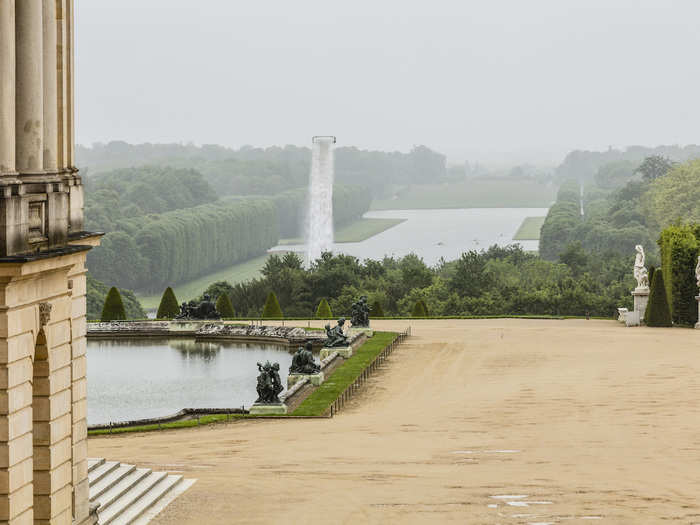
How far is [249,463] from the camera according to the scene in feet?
98.1

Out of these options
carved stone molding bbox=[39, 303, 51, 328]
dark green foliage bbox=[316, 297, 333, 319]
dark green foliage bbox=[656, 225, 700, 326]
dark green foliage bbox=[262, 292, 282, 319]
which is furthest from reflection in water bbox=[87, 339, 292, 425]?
carved stone molding bbox=[39, 303, 51, 328]

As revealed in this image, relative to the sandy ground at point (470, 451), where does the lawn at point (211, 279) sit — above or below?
below

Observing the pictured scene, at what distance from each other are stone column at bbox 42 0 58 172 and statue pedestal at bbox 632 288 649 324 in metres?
49.3

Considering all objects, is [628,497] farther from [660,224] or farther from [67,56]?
[660,224]

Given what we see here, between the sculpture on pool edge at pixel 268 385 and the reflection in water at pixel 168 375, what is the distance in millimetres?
2990

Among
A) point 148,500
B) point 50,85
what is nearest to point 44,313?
point 50,85

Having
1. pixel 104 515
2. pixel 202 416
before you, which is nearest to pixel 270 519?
pixel 104 515

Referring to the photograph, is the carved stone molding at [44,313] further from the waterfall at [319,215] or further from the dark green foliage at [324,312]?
the waterfall at [319,215]

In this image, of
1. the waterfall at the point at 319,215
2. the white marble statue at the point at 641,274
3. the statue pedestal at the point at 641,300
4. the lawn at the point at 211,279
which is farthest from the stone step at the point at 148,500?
the waterfall at the point at 319,215

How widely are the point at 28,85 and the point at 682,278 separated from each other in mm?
50790

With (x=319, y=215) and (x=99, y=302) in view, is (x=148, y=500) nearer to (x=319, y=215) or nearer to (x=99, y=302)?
(x=99, y=302)

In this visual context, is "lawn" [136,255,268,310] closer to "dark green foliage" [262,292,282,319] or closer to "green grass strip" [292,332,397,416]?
"dark green foliage" [262,292,282,319]

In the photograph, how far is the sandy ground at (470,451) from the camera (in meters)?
25.3

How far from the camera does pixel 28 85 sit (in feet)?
63.7
